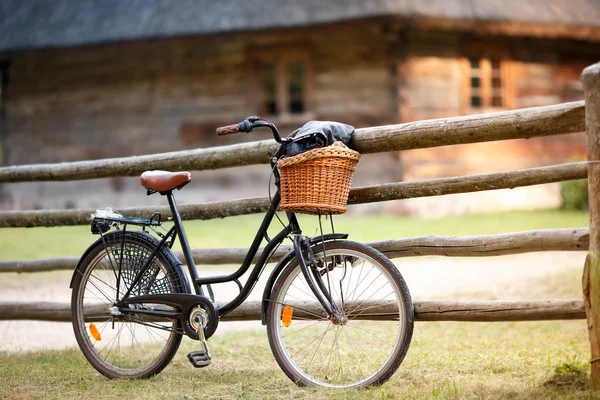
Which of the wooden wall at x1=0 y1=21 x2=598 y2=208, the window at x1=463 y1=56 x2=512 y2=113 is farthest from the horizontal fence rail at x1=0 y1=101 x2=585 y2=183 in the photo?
the window at x1=463 y1=56 x2=512 y2=113

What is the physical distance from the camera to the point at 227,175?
1551 cm

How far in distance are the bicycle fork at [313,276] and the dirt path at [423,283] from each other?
2.55 meters

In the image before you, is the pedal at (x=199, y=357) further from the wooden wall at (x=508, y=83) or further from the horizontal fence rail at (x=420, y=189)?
the wooden wall at (x=508, y=83)

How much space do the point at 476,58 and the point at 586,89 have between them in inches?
489

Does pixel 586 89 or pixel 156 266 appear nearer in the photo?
pixel 586 89

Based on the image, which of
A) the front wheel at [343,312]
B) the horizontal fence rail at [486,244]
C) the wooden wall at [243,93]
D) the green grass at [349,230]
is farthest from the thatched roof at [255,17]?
the front wheel at [343,312]

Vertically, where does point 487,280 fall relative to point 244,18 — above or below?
below

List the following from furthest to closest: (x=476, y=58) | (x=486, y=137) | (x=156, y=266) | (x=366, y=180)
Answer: (x=476, y=58) < (x=366, y=180) < (x=156, y=266) < (x=486, y=137)

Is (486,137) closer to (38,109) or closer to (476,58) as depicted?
(476,58)

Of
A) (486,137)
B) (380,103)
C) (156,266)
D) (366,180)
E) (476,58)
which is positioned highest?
(476,58)

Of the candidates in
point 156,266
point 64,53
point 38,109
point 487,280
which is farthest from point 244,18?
point 156,266

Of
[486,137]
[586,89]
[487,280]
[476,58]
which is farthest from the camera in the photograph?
[476,58]

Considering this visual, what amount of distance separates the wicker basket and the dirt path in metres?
2.74

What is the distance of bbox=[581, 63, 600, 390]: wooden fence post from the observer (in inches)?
136
